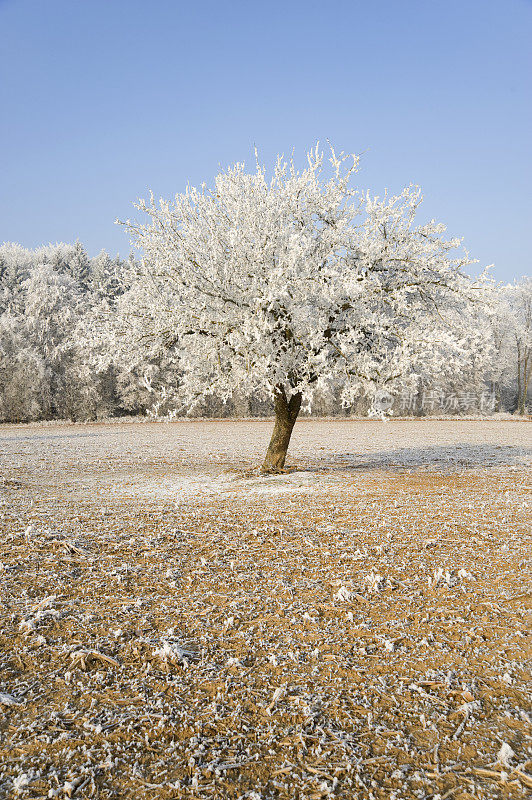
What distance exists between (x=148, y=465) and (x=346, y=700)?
546 inches

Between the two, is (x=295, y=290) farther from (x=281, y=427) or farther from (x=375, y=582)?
(x=375, y=582)

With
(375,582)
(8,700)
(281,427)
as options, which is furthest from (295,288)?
(8,700)

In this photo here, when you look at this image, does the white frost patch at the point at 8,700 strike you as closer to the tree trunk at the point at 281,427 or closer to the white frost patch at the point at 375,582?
the white frost patch at the point at 375,582

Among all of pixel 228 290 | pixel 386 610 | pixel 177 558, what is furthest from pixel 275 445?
pixel 386 610

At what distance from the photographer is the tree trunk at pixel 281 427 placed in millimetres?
14320

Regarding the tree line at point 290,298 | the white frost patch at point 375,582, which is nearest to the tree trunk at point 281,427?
the tree line at point 290,298

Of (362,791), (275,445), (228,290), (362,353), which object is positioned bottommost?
(362,791)

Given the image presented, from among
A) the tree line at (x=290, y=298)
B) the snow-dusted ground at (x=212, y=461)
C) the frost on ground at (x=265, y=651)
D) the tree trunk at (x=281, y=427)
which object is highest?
the tree line at (x=290, y=298)

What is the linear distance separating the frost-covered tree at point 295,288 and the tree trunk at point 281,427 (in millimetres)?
546

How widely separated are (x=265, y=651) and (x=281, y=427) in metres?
10.3

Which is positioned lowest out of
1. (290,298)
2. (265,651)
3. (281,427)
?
(265,651)

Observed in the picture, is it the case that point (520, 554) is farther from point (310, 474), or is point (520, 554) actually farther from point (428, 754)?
point (310, 474)

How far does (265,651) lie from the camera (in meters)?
4.50

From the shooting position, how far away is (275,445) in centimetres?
1498
